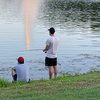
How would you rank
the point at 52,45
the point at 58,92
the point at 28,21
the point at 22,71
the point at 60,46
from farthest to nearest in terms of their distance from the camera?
the point at 28,21, the point at 60,46, the point at 52,45, the point at 22,71, the point at 58,92

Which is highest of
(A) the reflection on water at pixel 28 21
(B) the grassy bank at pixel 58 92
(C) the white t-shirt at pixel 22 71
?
(B) the grassy bank at pixel 58 92

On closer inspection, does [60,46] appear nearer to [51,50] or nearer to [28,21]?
[51,50]

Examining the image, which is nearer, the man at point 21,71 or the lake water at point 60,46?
the man at point 21,71

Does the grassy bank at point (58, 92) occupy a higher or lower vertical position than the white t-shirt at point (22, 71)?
higher

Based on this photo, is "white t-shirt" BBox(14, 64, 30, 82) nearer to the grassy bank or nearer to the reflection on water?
the grassy bank

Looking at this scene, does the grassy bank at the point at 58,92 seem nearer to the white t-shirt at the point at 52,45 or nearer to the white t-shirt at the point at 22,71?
the white t-shirt at the point at 22,71

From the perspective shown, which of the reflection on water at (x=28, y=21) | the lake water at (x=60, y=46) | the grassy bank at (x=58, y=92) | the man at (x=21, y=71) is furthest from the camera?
the reflection on water at (x=28, y=21)

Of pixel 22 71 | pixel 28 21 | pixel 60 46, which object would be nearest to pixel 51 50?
pixel 22 71

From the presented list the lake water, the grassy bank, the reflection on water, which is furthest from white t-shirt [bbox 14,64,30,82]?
the reflection on water

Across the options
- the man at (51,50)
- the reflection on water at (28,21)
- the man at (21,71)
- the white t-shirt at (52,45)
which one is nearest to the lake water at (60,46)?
the reflection on water at (28,21)

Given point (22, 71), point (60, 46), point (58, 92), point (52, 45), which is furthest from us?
point (60, 46)

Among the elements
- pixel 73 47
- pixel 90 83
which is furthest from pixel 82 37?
pixel 90 83

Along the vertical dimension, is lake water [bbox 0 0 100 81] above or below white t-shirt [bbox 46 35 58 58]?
below

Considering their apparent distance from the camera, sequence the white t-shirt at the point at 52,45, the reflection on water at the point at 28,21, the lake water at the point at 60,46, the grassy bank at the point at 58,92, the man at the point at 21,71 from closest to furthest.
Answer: the grassy bank at the point at 58,92 < the man at the point at 21,71 < the white t-shirt at the point at 52,45 < the lake water at the point at 60,46 < the reflection on water at the point at 28,21
